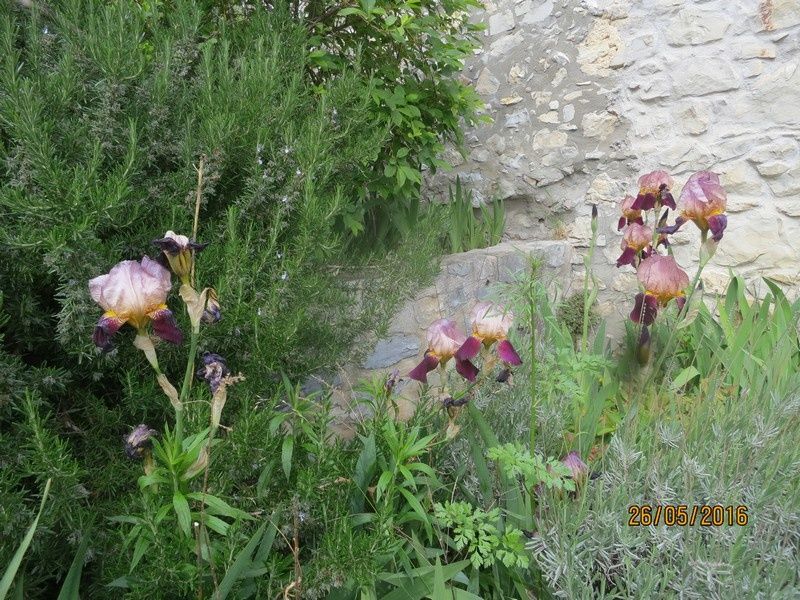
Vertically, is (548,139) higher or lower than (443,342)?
higher

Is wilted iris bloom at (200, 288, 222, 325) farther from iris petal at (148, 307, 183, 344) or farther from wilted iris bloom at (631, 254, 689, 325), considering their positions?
wilted iris bloom at (631, 254, 689, 325)

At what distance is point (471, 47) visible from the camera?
2895 mm

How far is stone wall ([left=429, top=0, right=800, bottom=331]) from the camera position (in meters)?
3.50

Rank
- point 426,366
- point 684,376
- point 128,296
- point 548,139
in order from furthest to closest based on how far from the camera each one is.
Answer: point 548,139 → point 684,376 → point 426,366 → point 128,296

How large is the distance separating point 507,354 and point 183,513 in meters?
0.88

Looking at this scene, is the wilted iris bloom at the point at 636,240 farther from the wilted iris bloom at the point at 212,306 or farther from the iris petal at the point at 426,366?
the wilted iris bloom at the point at 212,306

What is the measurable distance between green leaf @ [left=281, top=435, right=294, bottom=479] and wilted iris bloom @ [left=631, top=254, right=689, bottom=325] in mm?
1316

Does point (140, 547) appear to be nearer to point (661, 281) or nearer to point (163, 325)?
point (163, 325)

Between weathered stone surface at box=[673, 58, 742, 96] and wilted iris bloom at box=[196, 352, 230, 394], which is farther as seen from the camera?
weathered stone surface at box=[673, 58, 742, 96]

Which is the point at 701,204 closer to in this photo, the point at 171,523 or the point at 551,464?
the point at 551,464

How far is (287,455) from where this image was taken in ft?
4.92

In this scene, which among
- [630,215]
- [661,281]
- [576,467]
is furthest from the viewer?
[630,215]
